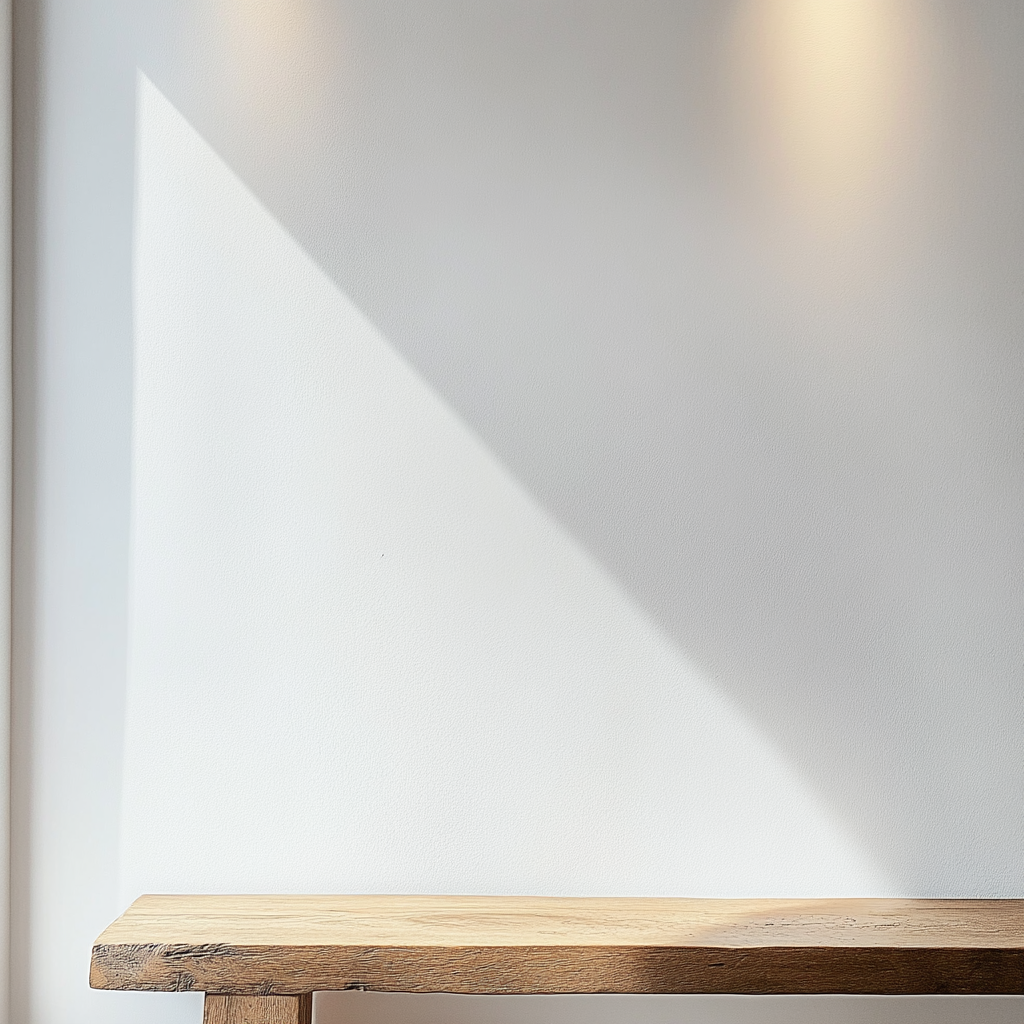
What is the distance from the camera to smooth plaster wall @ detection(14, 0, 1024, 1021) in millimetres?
1421

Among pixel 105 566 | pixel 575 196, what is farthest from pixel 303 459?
pixel 575 196

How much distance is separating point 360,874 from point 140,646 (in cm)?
49

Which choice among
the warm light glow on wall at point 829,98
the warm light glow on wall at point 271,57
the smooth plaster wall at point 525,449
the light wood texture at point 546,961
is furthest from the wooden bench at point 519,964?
the warm light glow on wall at point 271,57

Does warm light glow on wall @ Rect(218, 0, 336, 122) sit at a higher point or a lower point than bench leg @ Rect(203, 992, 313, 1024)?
higher

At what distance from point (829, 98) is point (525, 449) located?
2.48 feet

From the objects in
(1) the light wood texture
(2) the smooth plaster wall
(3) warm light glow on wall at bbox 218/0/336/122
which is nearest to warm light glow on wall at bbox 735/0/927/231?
(2) the smooth plaster wall

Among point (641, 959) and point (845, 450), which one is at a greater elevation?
point (845, 450)

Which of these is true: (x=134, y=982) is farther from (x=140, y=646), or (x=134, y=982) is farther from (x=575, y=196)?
(x=575, y=196)

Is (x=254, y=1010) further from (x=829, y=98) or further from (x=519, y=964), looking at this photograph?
(x=829, y=98)

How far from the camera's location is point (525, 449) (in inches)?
57.2

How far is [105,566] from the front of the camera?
144 centimetres

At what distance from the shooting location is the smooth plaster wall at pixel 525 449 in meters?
1.42

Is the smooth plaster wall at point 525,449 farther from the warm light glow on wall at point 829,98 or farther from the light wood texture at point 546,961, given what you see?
the light wood texture at point 546,961

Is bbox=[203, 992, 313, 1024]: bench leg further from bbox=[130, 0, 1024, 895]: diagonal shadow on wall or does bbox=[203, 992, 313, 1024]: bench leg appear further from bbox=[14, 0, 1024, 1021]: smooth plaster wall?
bbox=[130, 0, 1024, 895]: diagonal shadow on wall
